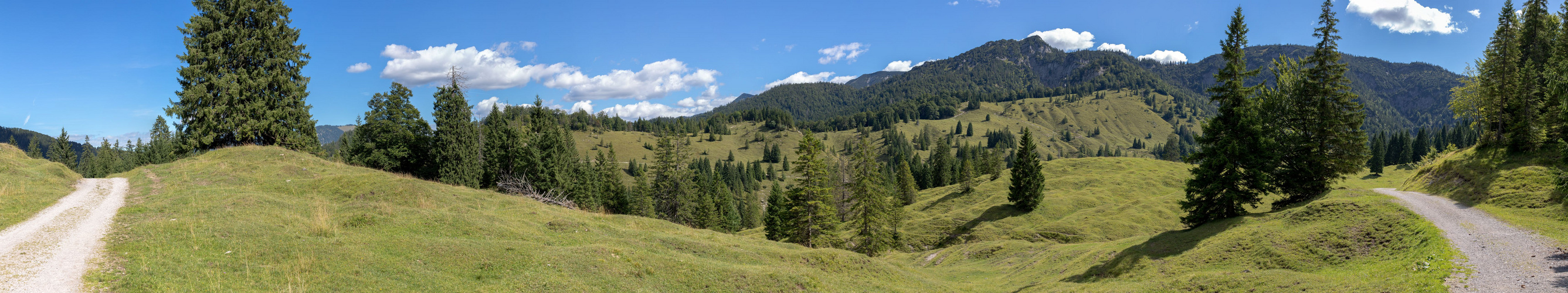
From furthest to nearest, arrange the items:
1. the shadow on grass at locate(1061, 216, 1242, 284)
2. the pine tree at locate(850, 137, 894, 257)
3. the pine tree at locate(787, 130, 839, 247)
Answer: the pine tree at locate(850, 137, 894, 257), the pine tree at locate(787, 130, 839, 247), the shadow on grass at locate(1061, 216, 1242, 284)

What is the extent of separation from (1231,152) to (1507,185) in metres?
10.6

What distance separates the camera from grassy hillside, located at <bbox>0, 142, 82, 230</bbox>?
1614cm

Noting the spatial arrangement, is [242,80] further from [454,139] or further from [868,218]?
[868,218]

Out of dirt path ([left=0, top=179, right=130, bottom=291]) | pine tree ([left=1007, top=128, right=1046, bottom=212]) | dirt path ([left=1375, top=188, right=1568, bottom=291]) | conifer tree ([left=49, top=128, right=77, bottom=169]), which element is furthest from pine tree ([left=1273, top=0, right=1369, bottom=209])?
conifer tree ([left=49, top=128, right=77, bottom=169])

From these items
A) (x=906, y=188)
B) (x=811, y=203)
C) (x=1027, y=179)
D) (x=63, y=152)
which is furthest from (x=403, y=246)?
(x=63, y=152)

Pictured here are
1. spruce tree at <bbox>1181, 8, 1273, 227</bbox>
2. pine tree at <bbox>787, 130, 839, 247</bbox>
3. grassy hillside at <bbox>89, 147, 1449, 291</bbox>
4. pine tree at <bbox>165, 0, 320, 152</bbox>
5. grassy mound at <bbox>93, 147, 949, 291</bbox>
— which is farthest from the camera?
pine tree at <bbox>787, 130, 839, 247</bbox>

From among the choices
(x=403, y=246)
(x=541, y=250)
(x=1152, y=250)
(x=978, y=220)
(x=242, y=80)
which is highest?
(x=242, y=80)

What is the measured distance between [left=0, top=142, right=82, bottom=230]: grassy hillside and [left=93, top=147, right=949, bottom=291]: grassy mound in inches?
75.1

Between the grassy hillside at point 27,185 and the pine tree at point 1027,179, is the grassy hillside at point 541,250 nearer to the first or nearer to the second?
the grassy hillside at point 27,185

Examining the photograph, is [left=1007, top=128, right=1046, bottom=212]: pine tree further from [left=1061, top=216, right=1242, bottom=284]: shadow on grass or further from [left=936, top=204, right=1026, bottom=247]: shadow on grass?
[left=1061, top=216, right=1242, bottom=284]: shadow on grass

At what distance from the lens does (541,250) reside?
56.5 feet

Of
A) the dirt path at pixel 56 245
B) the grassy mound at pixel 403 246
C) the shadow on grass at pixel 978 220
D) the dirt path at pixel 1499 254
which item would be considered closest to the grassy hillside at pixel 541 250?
Result: the grassy mound at pixel 403 246

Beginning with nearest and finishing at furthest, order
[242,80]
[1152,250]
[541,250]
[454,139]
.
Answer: [541,250], [1152,250], [242,80], [454,139]

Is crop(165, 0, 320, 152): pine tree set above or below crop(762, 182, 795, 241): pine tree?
above
